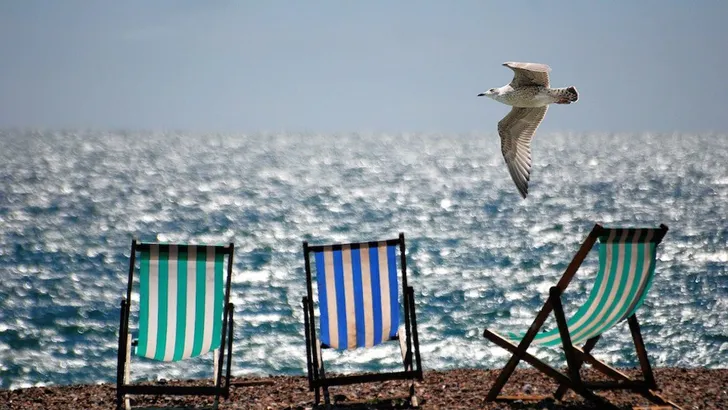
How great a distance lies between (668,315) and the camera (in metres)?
17.8

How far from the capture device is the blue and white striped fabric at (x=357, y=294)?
5145 millimetres

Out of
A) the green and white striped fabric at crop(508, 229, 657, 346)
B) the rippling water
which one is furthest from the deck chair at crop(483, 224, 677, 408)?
the rippling water

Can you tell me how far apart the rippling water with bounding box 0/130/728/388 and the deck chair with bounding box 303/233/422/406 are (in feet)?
26.4

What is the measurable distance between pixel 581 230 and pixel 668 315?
51.2 feet

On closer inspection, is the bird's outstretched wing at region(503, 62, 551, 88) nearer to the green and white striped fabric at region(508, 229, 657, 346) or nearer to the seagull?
the seagull

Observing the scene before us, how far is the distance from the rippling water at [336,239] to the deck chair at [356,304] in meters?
8.06

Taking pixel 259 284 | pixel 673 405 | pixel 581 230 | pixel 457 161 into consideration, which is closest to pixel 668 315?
pixel 259 284

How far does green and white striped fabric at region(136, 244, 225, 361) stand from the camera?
498cm

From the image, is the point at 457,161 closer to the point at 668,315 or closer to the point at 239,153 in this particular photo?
the point at 239,153

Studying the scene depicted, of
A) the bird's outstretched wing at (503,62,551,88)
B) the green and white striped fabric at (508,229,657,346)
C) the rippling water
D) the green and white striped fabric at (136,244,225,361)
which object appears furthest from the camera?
the rippling water

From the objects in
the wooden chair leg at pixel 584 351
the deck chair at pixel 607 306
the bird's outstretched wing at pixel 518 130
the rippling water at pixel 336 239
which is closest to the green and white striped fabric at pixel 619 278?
the deck chair at pixel 607 306

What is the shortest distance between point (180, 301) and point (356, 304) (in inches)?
36.5

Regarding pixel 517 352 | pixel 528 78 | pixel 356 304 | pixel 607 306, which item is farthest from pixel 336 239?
pixel 607 306

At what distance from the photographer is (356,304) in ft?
17.1
